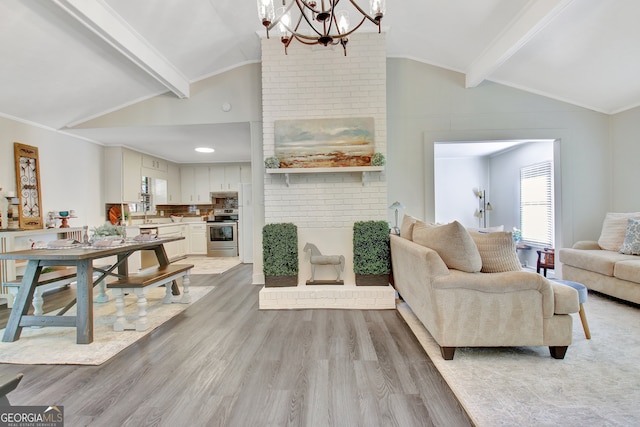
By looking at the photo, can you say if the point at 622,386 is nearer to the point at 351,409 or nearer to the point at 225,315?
the point at 351,409

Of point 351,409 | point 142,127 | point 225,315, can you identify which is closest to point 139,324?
point 225,315

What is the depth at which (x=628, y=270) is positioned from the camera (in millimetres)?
3023

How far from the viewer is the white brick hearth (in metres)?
3.32

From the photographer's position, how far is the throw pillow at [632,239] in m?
3.36

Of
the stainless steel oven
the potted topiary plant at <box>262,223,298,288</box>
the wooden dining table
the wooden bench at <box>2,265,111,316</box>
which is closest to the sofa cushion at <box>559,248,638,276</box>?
the potted topiary plant at <box>262,223,298,288</box>

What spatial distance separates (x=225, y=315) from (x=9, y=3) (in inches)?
132

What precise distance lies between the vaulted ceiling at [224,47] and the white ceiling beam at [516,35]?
1cm

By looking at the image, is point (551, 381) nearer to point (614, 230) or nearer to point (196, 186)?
point (614, 230)

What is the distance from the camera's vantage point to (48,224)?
4.27 meters

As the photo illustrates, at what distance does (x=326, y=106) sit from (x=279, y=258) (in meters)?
2.09

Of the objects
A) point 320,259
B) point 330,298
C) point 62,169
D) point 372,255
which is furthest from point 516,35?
point 62,169

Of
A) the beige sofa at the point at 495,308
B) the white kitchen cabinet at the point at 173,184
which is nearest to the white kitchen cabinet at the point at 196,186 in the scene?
the white kitchen cabinet at the point at 173,184

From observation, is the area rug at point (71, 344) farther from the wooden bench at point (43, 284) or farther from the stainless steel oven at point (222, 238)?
the stainless steel oven at point (222, 238)

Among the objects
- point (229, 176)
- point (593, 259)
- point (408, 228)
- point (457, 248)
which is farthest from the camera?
point (229, 176)
